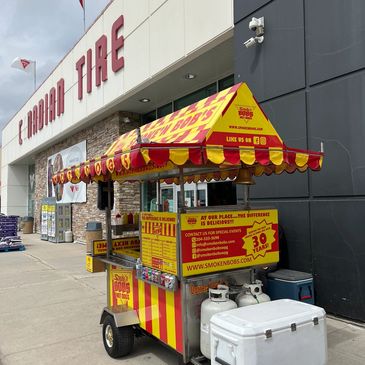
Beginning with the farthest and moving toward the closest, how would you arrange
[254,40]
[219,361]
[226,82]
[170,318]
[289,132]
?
[226,82] < [254,40] < [289,132] < [170,318] < [219,361]

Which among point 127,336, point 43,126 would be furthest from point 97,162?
point 43,126

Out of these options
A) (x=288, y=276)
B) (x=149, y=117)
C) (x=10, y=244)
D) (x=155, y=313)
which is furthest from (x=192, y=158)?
(x=10, y=244)

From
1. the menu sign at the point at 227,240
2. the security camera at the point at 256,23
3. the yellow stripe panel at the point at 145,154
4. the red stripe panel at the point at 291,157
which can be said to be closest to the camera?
the yellow stripe panel at the point at 145,154

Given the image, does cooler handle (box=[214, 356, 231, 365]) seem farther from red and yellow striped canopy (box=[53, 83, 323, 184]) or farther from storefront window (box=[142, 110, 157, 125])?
storefront window (box=[142, 110, 157, 125])

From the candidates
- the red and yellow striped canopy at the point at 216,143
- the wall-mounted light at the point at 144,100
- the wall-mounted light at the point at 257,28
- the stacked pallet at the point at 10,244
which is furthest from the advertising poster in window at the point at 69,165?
the red and yellow striped canopy at the point at 216,143

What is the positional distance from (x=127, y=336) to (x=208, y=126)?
94.6 inches

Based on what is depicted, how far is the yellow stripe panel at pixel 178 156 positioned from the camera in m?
3.17

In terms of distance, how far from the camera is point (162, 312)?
12.5ft

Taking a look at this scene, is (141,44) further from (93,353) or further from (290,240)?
(93,353)

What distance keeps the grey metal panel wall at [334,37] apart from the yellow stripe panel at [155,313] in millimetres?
3801

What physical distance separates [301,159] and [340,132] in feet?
6.08

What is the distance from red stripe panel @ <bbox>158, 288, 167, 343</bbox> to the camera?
3.78 m

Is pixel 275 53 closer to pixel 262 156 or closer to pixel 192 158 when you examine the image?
pixel 262 156

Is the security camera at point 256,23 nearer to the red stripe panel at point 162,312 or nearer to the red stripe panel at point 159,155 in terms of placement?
the red stripe panel at point 159,155
